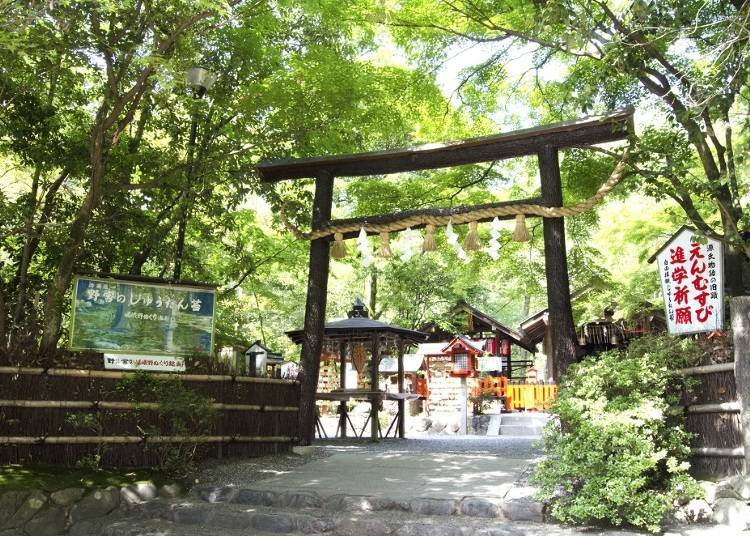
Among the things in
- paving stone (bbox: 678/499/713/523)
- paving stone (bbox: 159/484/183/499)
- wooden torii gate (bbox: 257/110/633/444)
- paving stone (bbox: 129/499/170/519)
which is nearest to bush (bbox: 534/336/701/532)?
paving stone (bbox: 678/499/713/523)

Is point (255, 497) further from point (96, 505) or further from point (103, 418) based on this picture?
point (103, 418)

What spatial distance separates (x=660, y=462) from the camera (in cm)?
621

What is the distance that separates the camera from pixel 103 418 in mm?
7938

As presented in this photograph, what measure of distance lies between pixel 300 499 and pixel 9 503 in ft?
9.87

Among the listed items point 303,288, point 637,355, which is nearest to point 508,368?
point 303,288

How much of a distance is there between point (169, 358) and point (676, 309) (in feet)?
21.3

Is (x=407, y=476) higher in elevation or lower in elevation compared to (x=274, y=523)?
higher

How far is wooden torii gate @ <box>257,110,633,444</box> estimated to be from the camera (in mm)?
8116

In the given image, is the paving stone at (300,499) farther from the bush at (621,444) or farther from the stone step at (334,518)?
the bush at (621,444)

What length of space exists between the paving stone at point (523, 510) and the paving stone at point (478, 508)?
0.09 meters

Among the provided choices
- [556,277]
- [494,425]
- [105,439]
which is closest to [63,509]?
[105,439]

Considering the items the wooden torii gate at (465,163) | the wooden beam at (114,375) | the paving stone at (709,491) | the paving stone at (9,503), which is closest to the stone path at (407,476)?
the wooden torii gate at (465,163)

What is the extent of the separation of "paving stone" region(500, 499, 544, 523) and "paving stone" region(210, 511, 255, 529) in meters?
2.64

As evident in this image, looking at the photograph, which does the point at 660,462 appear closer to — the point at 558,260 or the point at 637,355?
the point at 637,355
